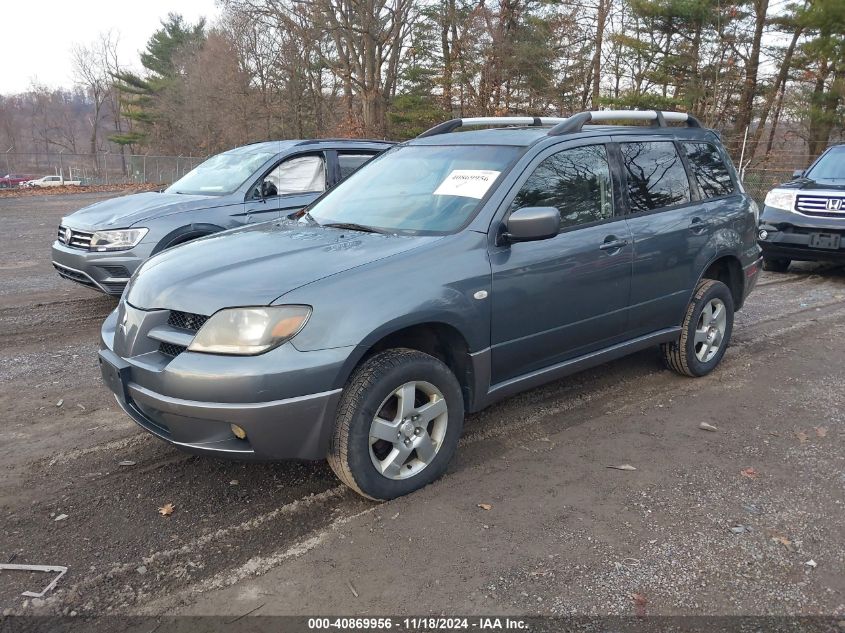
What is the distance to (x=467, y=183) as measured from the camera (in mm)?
3805

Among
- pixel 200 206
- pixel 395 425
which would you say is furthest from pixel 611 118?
pixel 200 206

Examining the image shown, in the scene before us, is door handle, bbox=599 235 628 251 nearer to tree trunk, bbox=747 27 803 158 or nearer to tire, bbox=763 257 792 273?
tire, bbox=763 257 792 273

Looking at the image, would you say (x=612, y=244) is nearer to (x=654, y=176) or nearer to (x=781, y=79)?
(x=654, y=176)

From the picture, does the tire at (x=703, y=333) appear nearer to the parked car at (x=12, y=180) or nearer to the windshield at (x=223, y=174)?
the windshield at (x=223, y=174)

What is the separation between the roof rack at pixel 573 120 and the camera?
13.7 feet

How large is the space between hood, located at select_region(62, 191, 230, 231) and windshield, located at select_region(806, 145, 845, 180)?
860 centimetres

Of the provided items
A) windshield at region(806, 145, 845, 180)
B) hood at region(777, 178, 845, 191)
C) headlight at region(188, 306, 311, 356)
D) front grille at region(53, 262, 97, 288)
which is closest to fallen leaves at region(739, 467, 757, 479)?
headlight at region(188, 306, 311, 356)

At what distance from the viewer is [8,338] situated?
593 cm

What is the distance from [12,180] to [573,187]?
4134 cm

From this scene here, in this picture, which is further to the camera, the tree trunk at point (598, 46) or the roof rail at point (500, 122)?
the tree trunk at point (598, 46)

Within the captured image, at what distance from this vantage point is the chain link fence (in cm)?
3738

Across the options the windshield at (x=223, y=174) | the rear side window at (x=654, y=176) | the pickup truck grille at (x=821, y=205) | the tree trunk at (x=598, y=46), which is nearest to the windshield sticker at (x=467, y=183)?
the rear side window at (x=654, y=176)

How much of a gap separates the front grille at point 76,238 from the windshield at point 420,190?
118 inches

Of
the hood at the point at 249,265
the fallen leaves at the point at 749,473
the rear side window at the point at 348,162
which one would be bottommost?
the fallen leaves at the point at 749,473
